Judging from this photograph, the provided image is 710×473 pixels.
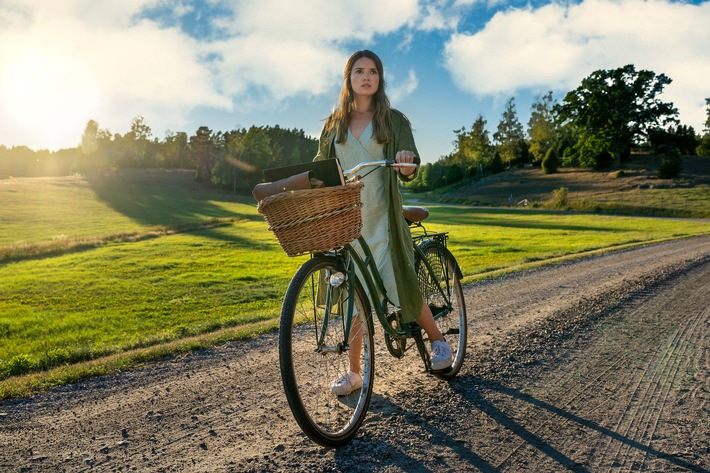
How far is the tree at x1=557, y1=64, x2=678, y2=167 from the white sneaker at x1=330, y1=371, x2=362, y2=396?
6341 centimetres

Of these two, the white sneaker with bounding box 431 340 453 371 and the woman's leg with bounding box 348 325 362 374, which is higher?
the woman's leg with bounding box 348 325 362 374

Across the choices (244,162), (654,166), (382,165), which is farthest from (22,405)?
(244,162)

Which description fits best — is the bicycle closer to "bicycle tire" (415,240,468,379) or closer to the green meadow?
"bicycle tire" (415,240,468,379)

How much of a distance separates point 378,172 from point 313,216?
0.96 meters

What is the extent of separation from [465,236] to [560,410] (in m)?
24.8

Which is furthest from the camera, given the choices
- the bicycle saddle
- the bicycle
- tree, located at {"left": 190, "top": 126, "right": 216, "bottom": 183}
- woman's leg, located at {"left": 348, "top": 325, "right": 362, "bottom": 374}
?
tree, located at {"left": 190, "top": 126, "right": 216, "bottom": 183}

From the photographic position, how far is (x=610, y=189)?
50438mm

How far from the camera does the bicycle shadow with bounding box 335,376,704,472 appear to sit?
282cm

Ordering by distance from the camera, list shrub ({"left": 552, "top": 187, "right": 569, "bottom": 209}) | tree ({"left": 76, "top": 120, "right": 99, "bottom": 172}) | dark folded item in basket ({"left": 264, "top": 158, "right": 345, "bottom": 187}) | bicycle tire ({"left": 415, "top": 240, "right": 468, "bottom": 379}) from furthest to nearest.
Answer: tree ({"left": 76, "top": 120, "right": 99, "bottom": 172}), shrub ({"left": 552, "top": 187, "right": 569, "bottom": 209}), bicycle tire ({"left": 415, "top": 240, "right": 468, "bottom": 379}), dark folded item in basket ({"left": 264, "top": 158, "right": 345, "bottom": 187})

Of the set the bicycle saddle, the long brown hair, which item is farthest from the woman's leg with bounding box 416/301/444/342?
the long brown hair

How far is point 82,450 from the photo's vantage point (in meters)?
3.04

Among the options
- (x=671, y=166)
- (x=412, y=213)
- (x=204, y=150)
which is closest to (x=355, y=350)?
(x=412, y=213)

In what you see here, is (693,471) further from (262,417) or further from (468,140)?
(468,140)

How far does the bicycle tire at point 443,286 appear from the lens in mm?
4324
